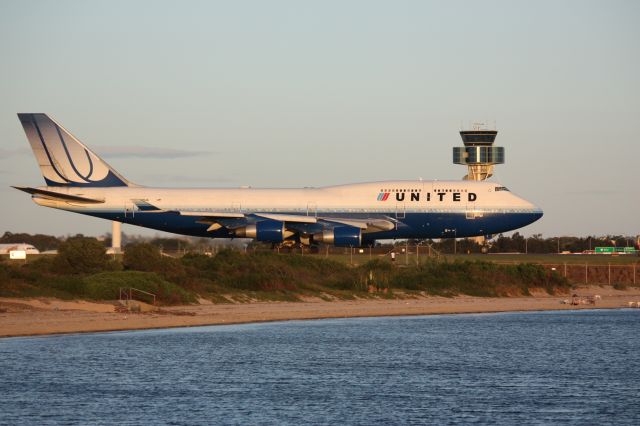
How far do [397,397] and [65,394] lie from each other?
9.17 m

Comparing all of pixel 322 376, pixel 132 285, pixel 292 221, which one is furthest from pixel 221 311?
pixel 292 221

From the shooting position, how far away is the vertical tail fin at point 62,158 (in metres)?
78.4

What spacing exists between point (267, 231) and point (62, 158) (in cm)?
1612

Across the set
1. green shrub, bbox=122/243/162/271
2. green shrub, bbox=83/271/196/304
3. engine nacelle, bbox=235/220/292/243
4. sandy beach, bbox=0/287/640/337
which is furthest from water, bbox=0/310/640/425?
engine nacelle, bbox=235/220/292/243

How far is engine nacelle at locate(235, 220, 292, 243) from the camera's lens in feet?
241

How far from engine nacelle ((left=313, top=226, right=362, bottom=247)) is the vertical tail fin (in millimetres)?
15091

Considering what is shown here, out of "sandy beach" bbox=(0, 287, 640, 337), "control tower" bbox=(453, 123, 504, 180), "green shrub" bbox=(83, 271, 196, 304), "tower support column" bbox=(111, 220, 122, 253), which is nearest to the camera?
"sandy beach" bbox=(0, 287, 640, 337)

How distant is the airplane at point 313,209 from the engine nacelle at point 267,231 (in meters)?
0.06

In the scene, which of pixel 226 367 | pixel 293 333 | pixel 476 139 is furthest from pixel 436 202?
pixel 476 139

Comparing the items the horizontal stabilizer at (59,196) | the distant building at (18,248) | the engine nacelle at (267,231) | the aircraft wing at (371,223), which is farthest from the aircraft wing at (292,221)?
the distant building at (18,248)

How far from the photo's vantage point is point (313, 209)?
2972 inches

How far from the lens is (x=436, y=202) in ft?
245

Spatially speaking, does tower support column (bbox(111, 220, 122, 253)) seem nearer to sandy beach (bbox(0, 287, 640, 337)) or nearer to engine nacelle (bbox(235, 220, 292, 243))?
engine nacelle (bbox(235, 220, 292, 243))

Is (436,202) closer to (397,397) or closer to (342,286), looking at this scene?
(342,286)
